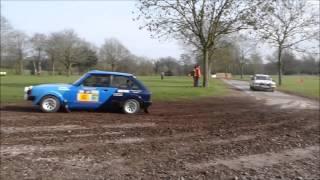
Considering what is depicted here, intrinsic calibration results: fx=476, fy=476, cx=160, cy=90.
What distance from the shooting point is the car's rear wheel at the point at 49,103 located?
16.0 m

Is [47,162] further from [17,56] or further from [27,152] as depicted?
[17,56]

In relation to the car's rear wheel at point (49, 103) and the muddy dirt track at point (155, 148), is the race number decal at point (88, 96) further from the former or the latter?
the muddy dirt track at point (155, 148)

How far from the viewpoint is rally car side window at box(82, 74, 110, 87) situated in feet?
53.8

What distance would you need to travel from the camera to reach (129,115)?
53.0 ft

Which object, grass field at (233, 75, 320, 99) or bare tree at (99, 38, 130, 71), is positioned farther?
bare tree at (99, 38, 130, 71)

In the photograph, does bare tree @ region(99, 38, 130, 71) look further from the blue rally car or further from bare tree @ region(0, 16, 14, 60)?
the blue rally car

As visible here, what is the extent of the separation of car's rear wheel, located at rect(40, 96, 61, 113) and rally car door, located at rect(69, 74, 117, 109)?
0.48 m

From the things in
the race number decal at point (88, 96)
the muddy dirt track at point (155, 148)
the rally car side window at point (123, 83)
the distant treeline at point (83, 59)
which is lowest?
the muddy dirt track at point (155, 148)

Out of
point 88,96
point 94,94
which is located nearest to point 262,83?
point 94,94

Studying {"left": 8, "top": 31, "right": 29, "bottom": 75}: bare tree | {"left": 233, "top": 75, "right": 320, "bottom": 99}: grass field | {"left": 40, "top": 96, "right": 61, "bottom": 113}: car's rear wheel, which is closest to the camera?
{"left": 40, "top": 96, "right": 61, "bottom": 113}: car's rear wheel

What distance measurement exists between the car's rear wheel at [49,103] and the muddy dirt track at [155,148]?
1.09 meters

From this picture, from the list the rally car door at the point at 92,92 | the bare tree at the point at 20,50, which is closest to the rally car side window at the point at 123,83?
the rally car door at the point at 92,92

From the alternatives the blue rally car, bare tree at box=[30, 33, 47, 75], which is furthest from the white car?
bare tree at box=[30, 33, 47, 75]

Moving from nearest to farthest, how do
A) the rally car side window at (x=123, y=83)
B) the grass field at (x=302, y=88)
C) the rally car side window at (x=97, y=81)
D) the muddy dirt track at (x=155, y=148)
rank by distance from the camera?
the muddy dirt track at (x=155, y=148)
the rally car side window at (x=97, y=81)
the rally car side window at (x=123, y=83)
the grass field at (x=302, y=88)
